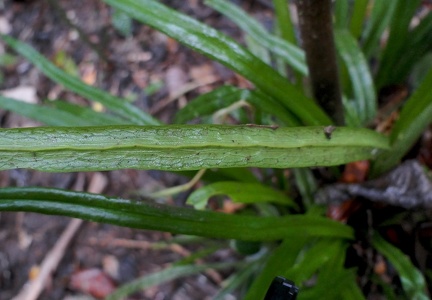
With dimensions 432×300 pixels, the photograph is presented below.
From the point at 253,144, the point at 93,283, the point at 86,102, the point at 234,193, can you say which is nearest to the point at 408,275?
the point at 234,193

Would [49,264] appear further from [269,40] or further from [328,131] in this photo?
[328,131]

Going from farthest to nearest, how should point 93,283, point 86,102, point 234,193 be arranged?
point 86,102 → point 93,283 → point 234,193

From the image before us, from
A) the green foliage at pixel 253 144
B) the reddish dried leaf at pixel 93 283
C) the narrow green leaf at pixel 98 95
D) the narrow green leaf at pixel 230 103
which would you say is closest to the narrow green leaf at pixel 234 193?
the green foliage at pixel 253 144

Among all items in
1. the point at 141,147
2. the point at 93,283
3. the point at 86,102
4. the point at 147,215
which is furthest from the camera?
the point at 86,102

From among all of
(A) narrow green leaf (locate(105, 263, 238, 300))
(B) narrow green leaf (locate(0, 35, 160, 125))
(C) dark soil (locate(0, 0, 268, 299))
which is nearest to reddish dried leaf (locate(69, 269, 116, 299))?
(C) dark soil (locate(0, 0, 268, 299))

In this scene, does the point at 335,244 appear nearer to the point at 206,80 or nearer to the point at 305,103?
the point at 305,103

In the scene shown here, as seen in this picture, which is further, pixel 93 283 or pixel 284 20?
pixel 93 283

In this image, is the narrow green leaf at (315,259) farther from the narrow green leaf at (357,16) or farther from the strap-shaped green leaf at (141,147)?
the narrow green leaf at (357,16)

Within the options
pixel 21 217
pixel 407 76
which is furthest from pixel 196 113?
pixel 21 217

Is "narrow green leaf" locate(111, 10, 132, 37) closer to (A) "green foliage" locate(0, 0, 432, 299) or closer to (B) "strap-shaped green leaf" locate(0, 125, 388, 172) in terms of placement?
(A) "green foliage" locate(0, 0, 432, 299)
